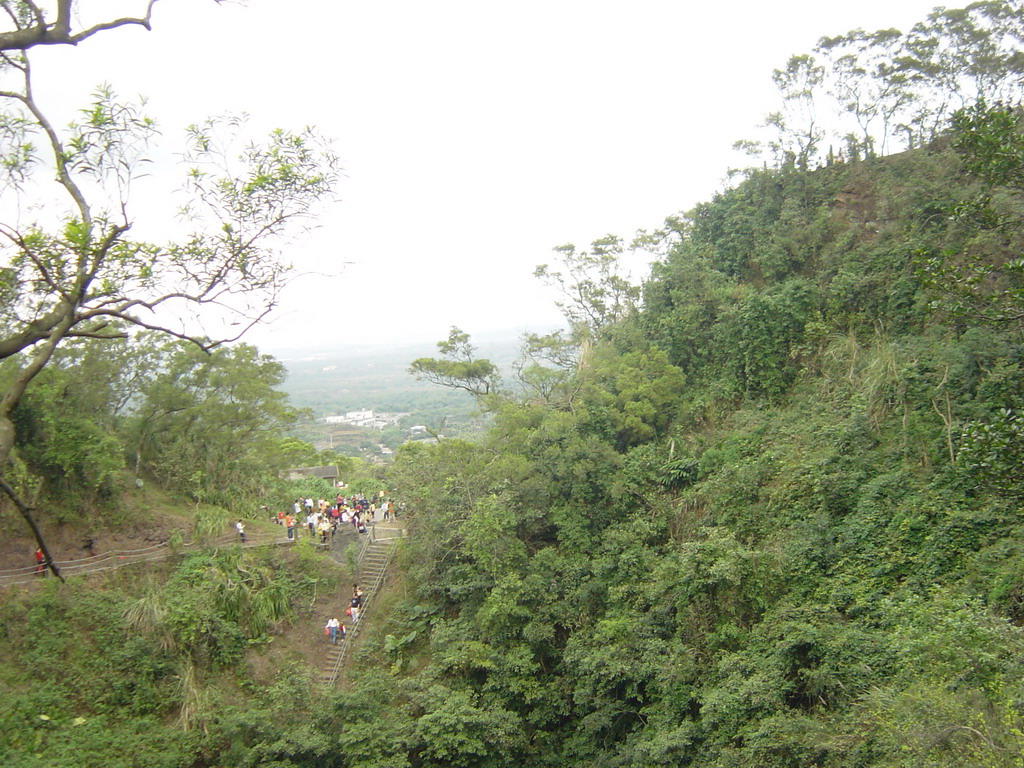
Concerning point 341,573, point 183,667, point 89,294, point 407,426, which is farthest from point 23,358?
point 407,426

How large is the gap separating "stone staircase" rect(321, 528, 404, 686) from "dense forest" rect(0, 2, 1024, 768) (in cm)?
31

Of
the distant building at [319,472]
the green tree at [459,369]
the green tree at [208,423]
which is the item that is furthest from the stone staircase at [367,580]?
the distant building at [319,472]

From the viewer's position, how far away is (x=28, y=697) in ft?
32.9

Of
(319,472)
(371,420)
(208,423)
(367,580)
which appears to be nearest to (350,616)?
(367,580)

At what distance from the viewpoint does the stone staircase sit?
525 inches

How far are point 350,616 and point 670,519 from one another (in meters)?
7.69

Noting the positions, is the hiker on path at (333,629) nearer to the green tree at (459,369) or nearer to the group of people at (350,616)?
the group of people at (350,616)

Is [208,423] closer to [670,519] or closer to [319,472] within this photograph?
[319,472]

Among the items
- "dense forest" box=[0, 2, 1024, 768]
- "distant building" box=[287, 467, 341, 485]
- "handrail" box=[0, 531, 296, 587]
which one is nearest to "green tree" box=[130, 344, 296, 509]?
"dense forest" box=[0, 2, 1024, 768]

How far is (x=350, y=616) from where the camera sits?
14469mm

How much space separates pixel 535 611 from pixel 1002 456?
8.04 metres

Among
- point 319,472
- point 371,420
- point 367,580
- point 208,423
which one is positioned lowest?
point 371,420

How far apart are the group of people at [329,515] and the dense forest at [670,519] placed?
951mm

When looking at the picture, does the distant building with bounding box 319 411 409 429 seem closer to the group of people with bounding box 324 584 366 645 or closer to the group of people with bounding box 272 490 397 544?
the group of people with bounding box 272 490 397 544
